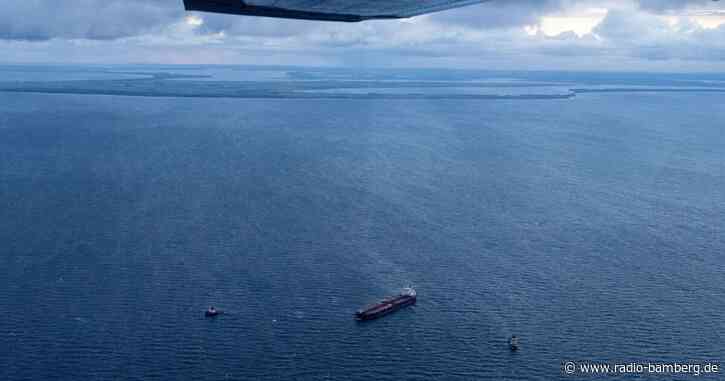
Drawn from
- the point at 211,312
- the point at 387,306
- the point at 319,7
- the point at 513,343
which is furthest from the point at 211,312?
the point at 319,7

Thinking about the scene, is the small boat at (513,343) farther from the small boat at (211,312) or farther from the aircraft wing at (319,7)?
the aircraft wing at (319,7)

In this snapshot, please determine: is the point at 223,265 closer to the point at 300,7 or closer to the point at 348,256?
the point at 348,256

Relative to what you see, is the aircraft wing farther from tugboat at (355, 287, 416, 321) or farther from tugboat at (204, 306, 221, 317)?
tugboat at (204, 306, 221, 317)

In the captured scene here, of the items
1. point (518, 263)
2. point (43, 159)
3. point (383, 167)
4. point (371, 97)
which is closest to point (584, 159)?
point (383, 167)

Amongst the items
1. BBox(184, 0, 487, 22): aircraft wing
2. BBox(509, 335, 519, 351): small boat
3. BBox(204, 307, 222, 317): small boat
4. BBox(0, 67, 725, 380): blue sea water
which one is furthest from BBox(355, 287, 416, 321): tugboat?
BBox(184, 0, 487, 22): aircraft wing

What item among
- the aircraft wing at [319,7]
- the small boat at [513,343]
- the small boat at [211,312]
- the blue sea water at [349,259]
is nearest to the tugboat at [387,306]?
the blue sea water at [349,259]

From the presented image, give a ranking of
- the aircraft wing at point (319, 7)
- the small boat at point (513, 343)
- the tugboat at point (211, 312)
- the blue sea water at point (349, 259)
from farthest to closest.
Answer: the tugboat at point (211, 312) < the small boat at point (513, 343) < the blue sea water at point (349, 259) < the aircraft wing at point (319, 7)
